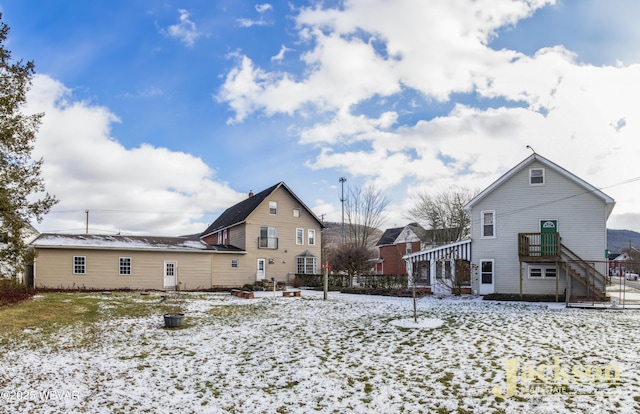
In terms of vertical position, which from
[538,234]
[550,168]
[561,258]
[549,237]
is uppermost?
[550,168]

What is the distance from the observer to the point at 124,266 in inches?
1093

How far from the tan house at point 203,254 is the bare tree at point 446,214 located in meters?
14.4

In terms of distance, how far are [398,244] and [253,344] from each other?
41454 mm

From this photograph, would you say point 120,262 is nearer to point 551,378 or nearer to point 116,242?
point 116,242

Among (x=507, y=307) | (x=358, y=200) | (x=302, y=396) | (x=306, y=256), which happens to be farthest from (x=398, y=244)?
(x=302, y=396)

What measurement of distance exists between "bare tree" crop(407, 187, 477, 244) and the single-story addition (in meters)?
23.6

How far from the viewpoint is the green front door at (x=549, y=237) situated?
21219 millimetres

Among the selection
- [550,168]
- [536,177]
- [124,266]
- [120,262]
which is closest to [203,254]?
[124,266]

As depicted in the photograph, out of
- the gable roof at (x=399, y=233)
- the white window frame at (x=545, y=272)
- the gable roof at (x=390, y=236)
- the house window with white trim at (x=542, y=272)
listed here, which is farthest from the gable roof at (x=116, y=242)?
→ the gable roof at (x=390, y=236)

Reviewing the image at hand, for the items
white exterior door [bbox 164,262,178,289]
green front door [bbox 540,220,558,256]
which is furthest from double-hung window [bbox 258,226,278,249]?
green front door [bbox 540,220,558,256]

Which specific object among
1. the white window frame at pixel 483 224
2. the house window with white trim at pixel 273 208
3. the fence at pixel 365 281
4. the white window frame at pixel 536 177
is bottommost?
the fence at pixel 365 281

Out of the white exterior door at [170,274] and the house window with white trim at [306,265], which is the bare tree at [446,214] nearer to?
the house window with white trim at [306,265]

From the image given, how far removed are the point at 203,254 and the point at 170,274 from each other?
273cm

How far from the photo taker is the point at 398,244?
50719 millimetres
